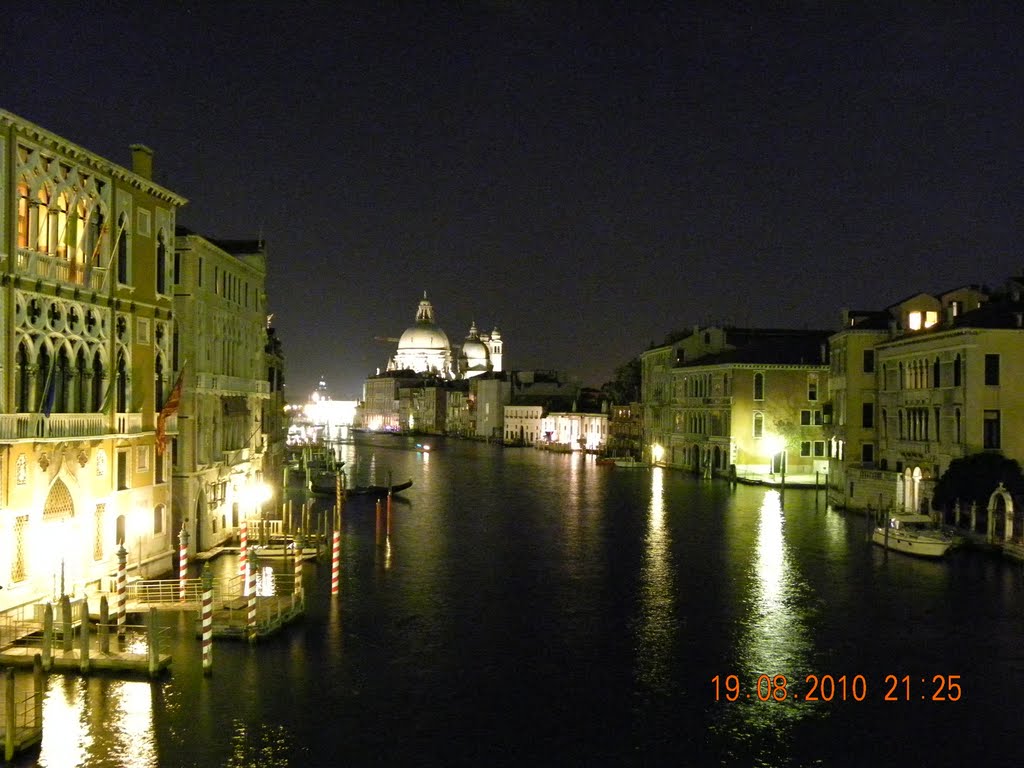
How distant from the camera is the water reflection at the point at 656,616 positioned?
16500 mm

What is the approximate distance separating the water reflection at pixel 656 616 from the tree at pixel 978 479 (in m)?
8.08

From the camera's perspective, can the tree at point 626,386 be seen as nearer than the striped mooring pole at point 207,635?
No

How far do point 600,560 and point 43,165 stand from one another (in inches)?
654

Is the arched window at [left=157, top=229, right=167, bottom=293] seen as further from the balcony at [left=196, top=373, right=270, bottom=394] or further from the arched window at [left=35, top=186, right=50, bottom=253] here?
the arched window at [left=35, top=186, right=50, bottom=253]

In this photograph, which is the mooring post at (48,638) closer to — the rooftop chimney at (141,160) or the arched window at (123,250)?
the arched window at (123,250)

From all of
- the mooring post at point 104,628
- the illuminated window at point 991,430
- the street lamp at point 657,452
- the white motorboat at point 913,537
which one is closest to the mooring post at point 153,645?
the mooring post at point 104,628

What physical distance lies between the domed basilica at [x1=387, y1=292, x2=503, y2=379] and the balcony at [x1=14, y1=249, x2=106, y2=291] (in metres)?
145

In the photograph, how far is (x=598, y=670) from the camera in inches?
658

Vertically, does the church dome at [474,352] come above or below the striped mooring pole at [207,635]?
above

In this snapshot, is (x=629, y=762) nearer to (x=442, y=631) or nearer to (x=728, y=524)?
(x=442, y=631)

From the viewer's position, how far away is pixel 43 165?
17.5 metres

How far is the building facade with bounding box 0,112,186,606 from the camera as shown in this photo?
16578mm

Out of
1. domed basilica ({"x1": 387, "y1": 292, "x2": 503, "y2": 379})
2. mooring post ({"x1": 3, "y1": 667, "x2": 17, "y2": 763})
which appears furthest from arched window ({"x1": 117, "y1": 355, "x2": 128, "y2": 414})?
domed basilica ({"x1": 387, "y1": 292, "x2": 503, "y2": 379})
